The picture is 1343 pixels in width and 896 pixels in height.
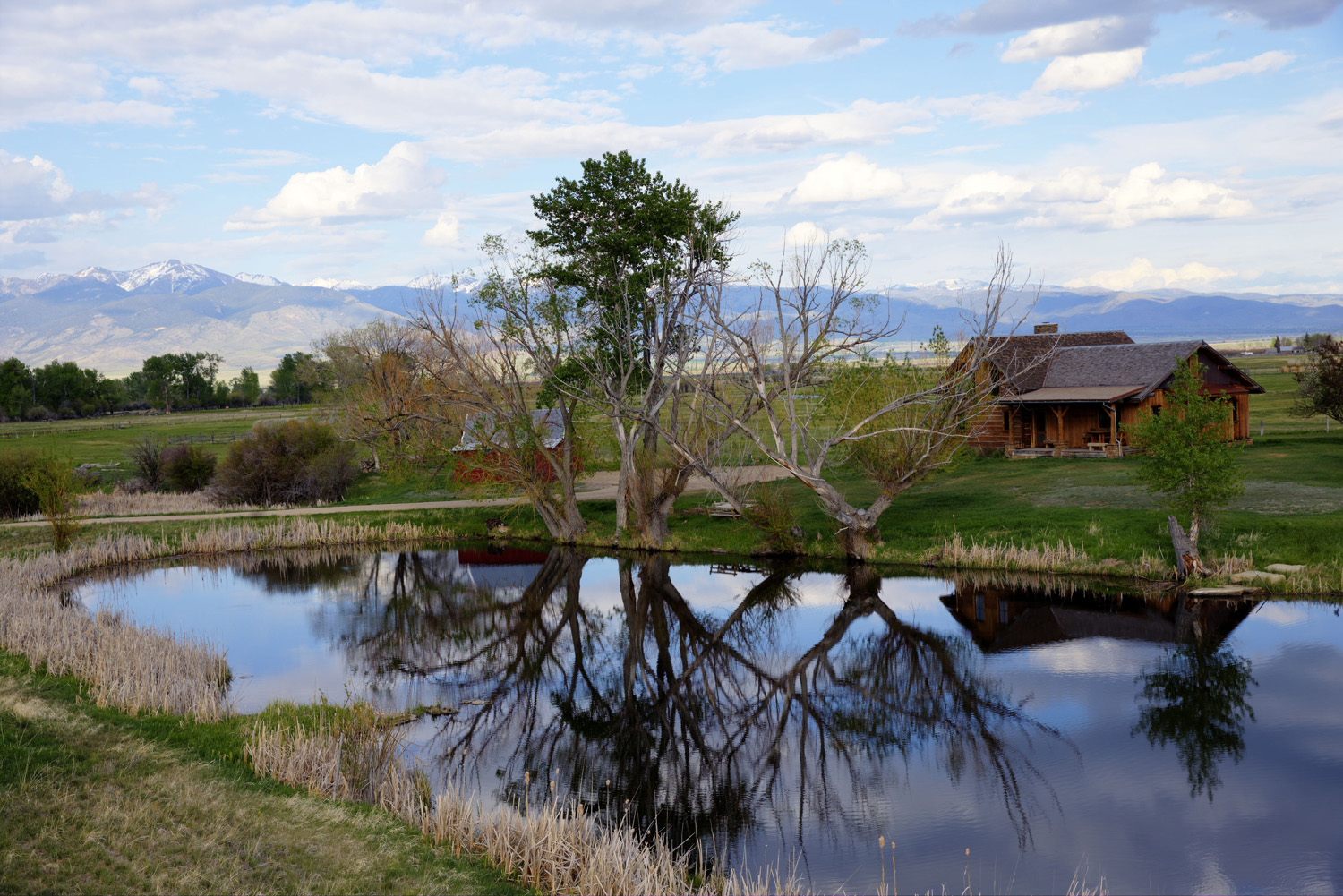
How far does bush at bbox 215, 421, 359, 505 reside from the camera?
146ft

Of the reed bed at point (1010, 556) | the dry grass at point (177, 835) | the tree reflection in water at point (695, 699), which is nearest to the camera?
the dry grass at point (177, 835)

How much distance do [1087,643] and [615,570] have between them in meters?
14.8

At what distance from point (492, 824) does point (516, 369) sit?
24.2 metres

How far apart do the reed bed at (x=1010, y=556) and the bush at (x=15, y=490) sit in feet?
123

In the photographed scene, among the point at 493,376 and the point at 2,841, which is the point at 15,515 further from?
the point at 2,841

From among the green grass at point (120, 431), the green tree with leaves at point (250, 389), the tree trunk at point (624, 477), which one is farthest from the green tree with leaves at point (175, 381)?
the tree trunk at point (624, 477)

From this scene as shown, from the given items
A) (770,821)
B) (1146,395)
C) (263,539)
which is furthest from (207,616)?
(1146,395)

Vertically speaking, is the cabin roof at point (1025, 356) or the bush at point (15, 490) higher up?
the cabin roof at point (1025, 356)

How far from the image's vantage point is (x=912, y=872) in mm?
11305

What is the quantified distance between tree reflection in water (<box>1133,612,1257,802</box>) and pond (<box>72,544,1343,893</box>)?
59 millimetres

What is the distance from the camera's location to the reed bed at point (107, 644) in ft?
51.8

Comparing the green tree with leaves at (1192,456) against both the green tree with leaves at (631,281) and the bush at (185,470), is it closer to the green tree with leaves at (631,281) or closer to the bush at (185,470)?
the green tree with leaves at (631,281)

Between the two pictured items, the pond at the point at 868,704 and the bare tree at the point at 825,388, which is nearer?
the pond at the point at 868,704

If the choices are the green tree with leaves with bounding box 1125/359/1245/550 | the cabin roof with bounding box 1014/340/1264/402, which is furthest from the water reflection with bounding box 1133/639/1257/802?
the cabin roof with bounding box 1014/340/1264/402
